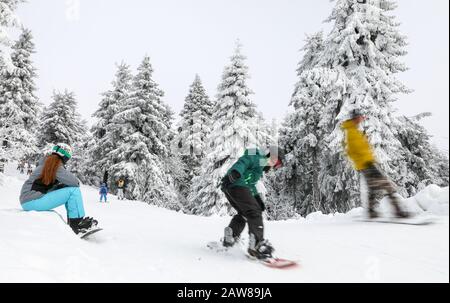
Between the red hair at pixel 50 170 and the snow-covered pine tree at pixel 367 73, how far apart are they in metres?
12.0

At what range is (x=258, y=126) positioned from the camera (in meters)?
22.7

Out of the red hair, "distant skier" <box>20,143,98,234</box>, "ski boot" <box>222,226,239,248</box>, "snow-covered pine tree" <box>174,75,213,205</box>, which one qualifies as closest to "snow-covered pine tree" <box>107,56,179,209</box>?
"snow-covered pine tree" <box>174,75,213,205</box>

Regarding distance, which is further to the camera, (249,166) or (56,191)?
(56,191)

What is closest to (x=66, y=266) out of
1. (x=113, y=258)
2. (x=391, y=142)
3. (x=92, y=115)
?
(x=113, y=258)

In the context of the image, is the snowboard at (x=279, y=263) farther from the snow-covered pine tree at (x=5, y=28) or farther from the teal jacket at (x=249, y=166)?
the snow-covered pine tree at (x=5, y=28)

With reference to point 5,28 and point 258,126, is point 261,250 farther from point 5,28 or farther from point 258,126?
point 258,126

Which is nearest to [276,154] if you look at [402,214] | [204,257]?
[204,257]

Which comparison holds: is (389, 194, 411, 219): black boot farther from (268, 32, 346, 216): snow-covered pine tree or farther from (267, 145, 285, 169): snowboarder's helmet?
(268, 32, 346, 216): snow-covered pine tree

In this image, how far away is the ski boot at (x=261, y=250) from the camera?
4.39 meters

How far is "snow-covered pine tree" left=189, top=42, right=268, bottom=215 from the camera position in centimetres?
2112

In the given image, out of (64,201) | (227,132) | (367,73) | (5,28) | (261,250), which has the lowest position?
(261,250)

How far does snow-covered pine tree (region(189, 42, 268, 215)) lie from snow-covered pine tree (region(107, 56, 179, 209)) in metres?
5.65

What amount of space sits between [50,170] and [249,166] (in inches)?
122
